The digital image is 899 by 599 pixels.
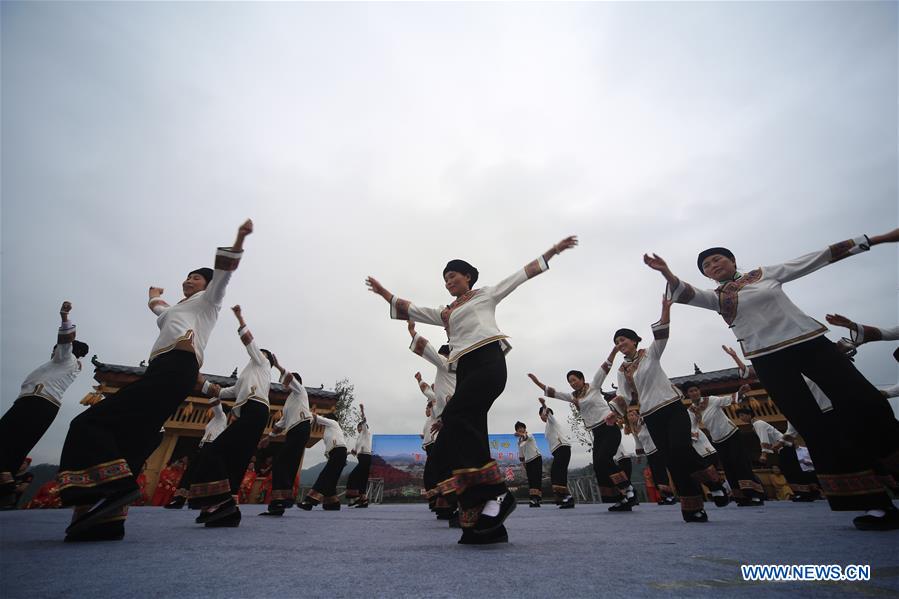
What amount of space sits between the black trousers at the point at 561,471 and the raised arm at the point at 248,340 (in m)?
6.91

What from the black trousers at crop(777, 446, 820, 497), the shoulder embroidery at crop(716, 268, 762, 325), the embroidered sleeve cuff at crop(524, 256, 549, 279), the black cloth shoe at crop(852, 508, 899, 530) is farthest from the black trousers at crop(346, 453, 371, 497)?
the black trousers at crop(777, 446, 820, 497)

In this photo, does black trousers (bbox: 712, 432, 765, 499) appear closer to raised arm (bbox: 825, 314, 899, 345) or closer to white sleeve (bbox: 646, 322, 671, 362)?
raised arm (bbox: 825, 314, 899, 345)

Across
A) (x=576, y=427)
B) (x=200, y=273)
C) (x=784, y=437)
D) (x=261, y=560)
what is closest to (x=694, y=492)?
(x=261, y=560)

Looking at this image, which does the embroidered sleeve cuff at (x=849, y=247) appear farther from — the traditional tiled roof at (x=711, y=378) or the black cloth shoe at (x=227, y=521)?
the traditional tiled roof at (x=711, y=378)

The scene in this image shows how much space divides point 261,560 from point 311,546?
64 cm

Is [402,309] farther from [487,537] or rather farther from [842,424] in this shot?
[842,424]

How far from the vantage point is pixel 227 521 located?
3.88m

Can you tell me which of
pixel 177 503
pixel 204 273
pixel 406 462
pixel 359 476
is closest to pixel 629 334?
pixel 204 273

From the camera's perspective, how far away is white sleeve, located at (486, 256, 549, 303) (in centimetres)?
338

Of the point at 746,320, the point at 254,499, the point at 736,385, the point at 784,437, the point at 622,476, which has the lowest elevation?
the point at 254,499

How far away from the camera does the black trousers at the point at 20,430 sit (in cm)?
513

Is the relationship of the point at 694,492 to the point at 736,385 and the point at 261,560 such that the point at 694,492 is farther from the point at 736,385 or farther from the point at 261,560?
the point at 736,385

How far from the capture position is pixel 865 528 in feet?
8.61

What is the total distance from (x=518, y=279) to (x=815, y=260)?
2.55 m
